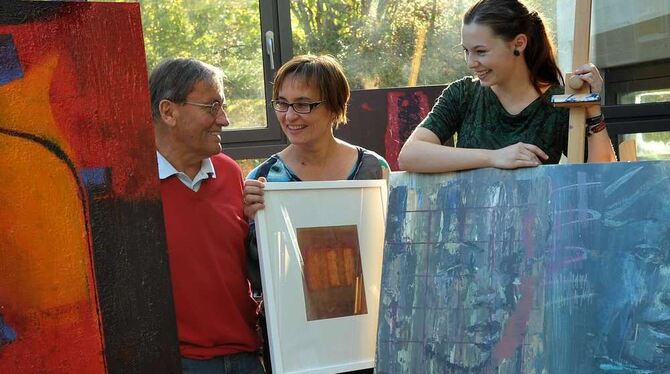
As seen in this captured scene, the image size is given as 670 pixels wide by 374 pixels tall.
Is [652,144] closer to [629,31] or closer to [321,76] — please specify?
[629,31]

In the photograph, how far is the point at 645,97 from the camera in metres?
3.79

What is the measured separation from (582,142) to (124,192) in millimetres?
1007

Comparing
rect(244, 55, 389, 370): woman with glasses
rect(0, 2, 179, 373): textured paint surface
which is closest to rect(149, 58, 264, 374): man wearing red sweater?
rect(244, 55, 389, 370): woman with glasses

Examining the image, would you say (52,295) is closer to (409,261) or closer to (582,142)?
(409,261)

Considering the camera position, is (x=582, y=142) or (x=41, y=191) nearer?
(x=41, y=191)

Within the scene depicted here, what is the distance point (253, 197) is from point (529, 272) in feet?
2.30

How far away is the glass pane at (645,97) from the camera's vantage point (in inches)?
147

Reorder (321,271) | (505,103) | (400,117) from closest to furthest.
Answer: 1. (505,103)
2. (321,271)
3. (400,117)

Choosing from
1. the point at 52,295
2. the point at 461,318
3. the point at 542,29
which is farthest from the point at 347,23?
the point at 52,295

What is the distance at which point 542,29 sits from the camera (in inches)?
84.3

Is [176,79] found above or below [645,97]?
above

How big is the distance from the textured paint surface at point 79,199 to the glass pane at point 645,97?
2.59 metres

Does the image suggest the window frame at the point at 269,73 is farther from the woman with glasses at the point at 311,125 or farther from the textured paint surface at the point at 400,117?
the woman with glasses at the point at 311,125

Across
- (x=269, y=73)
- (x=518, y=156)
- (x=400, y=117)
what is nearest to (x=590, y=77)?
(x=518, y=156)
